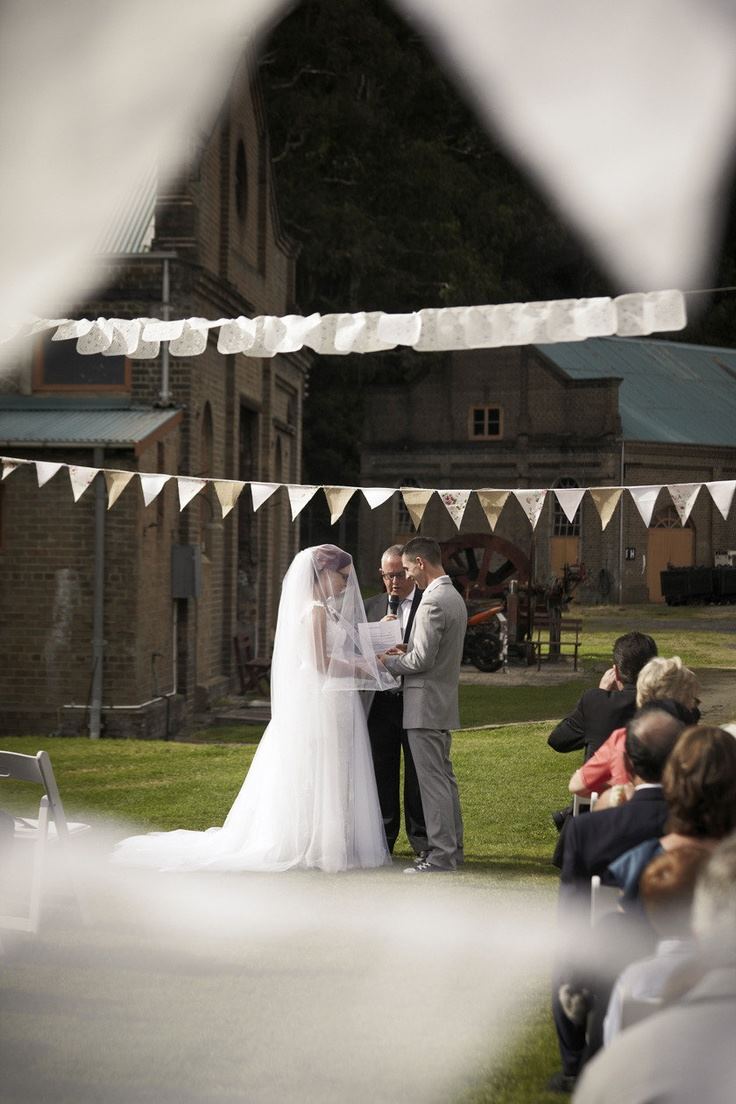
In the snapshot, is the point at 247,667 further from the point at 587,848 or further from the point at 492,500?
the point at 587,848

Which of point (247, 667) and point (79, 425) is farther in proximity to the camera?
point (247, 667)

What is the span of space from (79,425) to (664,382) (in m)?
32.7

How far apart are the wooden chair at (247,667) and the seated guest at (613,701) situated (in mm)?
12723

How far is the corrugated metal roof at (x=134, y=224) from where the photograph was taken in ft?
52.7

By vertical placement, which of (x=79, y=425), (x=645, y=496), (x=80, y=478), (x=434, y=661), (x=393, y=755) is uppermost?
(x=79, y=425)

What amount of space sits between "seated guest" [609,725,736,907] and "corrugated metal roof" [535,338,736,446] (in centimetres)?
3707

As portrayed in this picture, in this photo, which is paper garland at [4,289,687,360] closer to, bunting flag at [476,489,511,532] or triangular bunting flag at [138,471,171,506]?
triangular bunting flag at [138,471,171,506]

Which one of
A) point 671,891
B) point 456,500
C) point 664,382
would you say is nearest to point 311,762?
point 671,891

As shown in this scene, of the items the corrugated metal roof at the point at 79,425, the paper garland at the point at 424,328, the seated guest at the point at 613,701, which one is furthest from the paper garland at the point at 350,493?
the seated guest at the point at 613,701

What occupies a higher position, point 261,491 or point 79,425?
point 79,425

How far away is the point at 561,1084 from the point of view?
4.25 meters

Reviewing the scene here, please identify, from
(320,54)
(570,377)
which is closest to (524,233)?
(570,377)

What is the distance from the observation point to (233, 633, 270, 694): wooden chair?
19.1 m

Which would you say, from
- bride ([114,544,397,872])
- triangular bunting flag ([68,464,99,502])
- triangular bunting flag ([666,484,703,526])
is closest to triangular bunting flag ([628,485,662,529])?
triangular bunting flag ([666,484,703,526])
